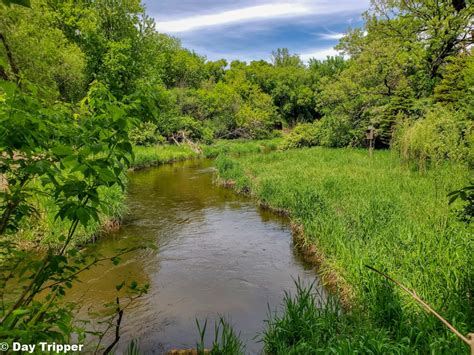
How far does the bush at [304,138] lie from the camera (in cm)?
2980

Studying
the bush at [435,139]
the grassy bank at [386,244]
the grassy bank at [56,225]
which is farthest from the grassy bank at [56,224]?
the bush at [435,139]

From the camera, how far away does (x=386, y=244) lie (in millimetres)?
7031

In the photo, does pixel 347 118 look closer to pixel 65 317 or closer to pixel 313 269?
pixel 313 269

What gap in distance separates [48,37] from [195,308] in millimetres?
22211

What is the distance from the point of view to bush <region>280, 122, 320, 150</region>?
29.8 metres

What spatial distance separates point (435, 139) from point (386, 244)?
312 inches

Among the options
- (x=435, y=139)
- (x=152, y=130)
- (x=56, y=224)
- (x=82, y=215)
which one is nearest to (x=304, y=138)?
(x=152, y=130)

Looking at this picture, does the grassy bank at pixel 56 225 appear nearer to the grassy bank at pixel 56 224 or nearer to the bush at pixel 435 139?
the grassy bank at pixel 56 224

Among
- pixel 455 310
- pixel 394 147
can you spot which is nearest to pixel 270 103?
pixel 394 147

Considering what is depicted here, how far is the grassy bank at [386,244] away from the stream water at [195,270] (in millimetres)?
775

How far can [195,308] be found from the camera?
21.2ft

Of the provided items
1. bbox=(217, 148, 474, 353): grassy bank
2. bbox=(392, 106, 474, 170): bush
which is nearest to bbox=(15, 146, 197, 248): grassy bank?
bbox=(217, 148, 474, 353): grassy bank

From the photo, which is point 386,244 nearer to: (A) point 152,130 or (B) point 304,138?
(B) point 304,138

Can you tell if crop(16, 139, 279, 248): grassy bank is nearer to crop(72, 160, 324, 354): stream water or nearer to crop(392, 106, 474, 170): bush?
crop(72, 160, 324, 354): stream water
